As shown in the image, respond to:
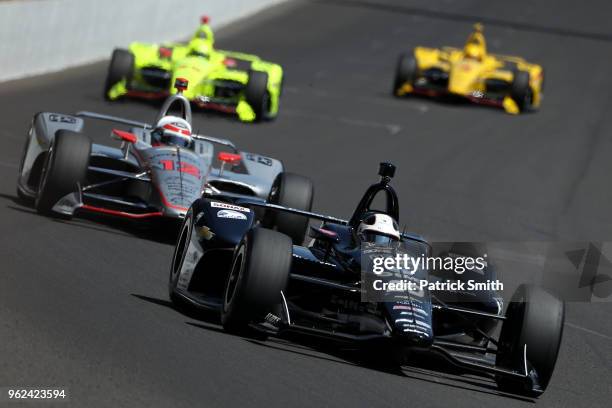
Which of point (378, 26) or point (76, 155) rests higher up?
point (378, 26)

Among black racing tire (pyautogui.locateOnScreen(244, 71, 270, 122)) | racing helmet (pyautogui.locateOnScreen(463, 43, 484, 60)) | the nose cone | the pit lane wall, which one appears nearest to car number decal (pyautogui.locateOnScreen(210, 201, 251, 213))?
black racing tire (pyautogui.locateOnScreen(244, 71, 270, 122))

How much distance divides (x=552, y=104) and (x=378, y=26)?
41.0 feet

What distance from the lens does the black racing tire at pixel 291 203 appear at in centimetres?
1334

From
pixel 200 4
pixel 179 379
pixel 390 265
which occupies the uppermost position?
pixel 200 4

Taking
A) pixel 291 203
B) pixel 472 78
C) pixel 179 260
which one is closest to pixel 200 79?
Answer: pixel 472 78

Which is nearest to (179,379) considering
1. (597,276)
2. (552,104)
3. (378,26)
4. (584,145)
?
(597,276)

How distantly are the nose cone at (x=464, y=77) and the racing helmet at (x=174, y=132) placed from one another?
1692 cm

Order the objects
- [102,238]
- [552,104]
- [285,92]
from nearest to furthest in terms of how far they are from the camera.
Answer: [102,238] → [285,92] → [552,104]

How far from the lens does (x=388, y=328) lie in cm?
902

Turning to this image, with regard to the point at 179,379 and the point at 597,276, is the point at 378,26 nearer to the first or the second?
the point at 597,276

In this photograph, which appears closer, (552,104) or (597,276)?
(597,276)

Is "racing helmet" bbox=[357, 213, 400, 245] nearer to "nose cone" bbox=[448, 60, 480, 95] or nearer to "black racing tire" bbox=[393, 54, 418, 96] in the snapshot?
"nose cone" bbox=[448, 60, 480, 95]

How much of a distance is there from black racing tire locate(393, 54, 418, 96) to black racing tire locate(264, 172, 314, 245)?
1782 cm

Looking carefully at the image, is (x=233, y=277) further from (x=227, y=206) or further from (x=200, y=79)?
(x=200, y=79)
